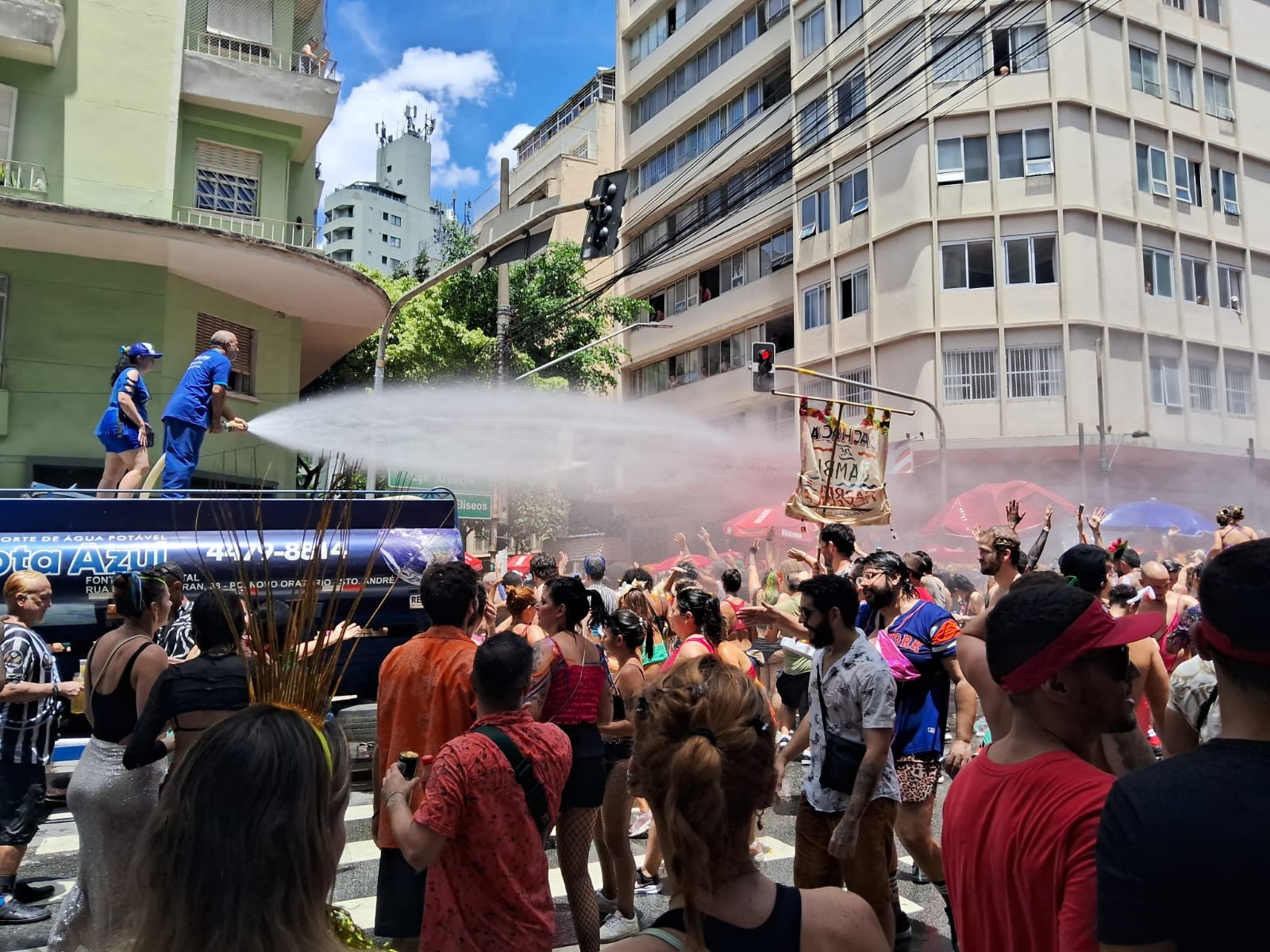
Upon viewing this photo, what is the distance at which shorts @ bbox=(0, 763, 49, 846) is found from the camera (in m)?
4.77

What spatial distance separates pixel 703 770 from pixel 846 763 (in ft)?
7.94

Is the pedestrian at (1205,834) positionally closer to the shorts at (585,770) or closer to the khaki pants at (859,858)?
the khaki pants at (859,858)

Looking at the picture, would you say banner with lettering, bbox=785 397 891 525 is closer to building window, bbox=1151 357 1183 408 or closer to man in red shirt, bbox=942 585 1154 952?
man in red shirt, bbox=942 585 1154 952

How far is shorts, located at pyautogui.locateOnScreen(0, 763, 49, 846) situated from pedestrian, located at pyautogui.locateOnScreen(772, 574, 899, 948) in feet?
12.7

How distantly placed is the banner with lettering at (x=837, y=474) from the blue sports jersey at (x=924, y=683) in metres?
6.68

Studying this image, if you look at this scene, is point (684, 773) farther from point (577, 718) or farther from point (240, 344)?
point (240, 344)

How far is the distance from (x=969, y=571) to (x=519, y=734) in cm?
1898

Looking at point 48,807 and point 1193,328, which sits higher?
point 1193,328

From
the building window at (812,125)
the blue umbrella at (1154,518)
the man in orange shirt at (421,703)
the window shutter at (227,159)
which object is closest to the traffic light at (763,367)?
the blue umbrella at (1154,518)

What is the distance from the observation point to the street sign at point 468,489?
16.4 meters


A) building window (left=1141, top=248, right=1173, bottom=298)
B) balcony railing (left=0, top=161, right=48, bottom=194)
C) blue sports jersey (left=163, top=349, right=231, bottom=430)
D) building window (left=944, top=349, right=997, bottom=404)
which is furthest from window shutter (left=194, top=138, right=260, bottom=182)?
building window (left=1141, top=248, right=1173, bottom=298)

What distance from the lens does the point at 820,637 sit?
424cm

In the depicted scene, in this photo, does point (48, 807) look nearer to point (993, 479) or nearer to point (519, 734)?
point (519, 734)

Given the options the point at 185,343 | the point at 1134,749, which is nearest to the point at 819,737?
the point at 1134,749
